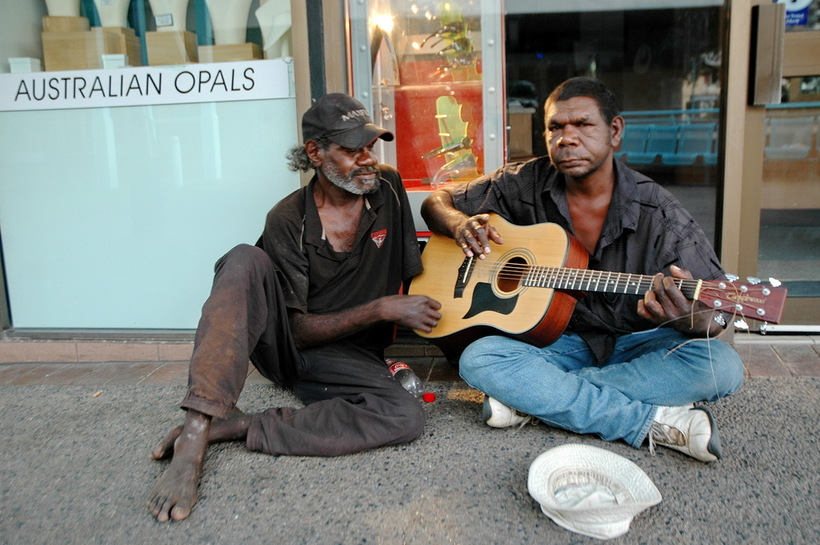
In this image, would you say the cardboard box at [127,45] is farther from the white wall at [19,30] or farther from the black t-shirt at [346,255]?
the black t-shirt at [346,255]

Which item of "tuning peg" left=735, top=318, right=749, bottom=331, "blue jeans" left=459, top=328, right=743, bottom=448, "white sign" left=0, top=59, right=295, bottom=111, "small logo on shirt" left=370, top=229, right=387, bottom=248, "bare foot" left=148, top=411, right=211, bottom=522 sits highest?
"white sign" left=0, top=59, right=295, bottom=111

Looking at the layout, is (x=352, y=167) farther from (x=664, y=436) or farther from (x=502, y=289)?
(x=664, y=436)

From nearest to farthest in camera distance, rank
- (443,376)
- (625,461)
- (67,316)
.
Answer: (625,461) < (443,376) < (67,316)

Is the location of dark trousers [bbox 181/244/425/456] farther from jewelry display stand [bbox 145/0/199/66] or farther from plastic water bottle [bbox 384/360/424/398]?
jewelry display stand [bbox 145/0/199/66]

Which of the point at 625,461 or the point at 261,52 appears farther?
the point at 261,52

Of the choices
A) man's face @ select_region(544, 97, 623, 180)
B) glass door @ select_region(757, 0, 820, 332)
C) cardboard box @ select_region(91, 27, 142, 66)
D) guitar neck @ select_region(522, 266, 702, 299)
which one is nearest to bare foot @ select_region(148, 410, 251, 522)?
guitar neck @ select_region(522, 266, 702, 299)

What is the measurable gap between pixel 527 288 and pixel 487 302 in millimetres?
177

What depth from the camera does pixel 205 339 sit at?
2.28 meters

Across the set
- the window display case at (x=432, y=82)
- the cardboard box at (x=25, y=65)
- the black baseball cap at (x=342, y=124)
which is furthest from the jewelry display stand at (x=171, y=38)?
the black baseball cap at (x=342, y=124)

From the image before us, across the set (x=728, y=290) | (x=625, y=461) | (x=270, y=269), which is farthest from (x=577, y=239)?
(x=270, y=269)

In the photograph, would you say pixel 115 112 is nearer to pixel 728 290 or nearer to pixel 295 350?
pixel 295 350

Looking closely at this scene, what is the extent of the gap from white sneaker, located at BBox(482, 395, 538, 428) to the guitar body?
0.84ft

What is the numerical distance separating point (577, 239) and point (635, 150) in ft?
6.33

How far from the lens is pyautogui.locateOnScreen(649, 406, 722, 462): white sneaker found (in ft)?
7.26
